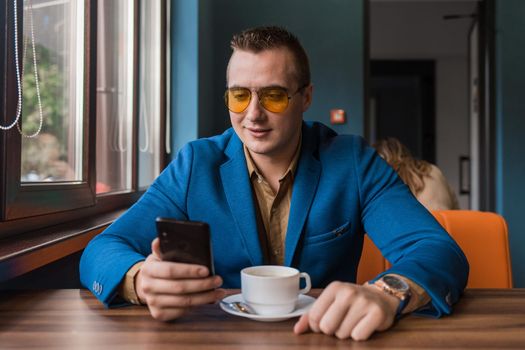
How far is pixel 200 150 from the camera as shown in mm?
1391

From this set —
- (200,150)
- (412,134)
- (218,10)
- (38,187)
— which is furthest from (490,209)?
(412,134)

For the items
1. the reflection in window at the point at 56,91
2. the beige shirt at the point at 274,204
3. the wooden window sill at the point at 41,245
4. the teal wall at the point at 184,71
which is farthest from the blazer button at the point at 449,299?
the teal wall at the point at 184,71

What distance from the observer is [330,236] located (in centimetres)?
129

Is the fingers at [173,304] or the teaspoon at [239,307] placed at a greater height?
the fingers at [173,304]

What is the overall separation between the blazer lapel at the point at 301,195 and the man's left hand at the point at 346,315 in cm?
45

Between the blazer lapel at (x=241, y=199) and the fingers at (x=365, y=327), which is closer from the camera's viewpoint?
the fingers at (x=365, y=327)

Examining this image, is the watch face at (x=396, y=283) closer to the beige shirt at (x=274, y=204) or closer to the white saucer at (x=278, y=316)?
the white saucer at (x=278, y=316)

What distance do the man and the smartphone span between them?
24 cm

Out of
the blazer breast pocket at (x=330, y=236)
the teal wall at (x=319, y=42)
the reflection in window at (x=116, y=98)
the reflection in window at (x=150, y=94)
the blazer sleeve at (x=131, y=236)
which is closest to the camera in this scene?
the blazer sleeve at (x=131, y=236)

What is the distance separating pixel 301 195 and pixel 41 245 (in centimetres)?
60

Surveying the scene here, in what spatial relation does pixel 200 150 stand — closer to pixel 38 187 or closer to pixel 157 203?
pixel 157 203

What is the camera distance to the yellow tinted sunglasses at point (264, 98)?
121 centimetres

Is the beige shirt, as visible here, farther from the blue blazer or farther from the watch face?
the watch face

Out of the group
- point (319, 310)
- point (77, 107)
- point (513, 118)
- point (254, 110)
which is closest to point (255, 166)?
point (254, 110)
